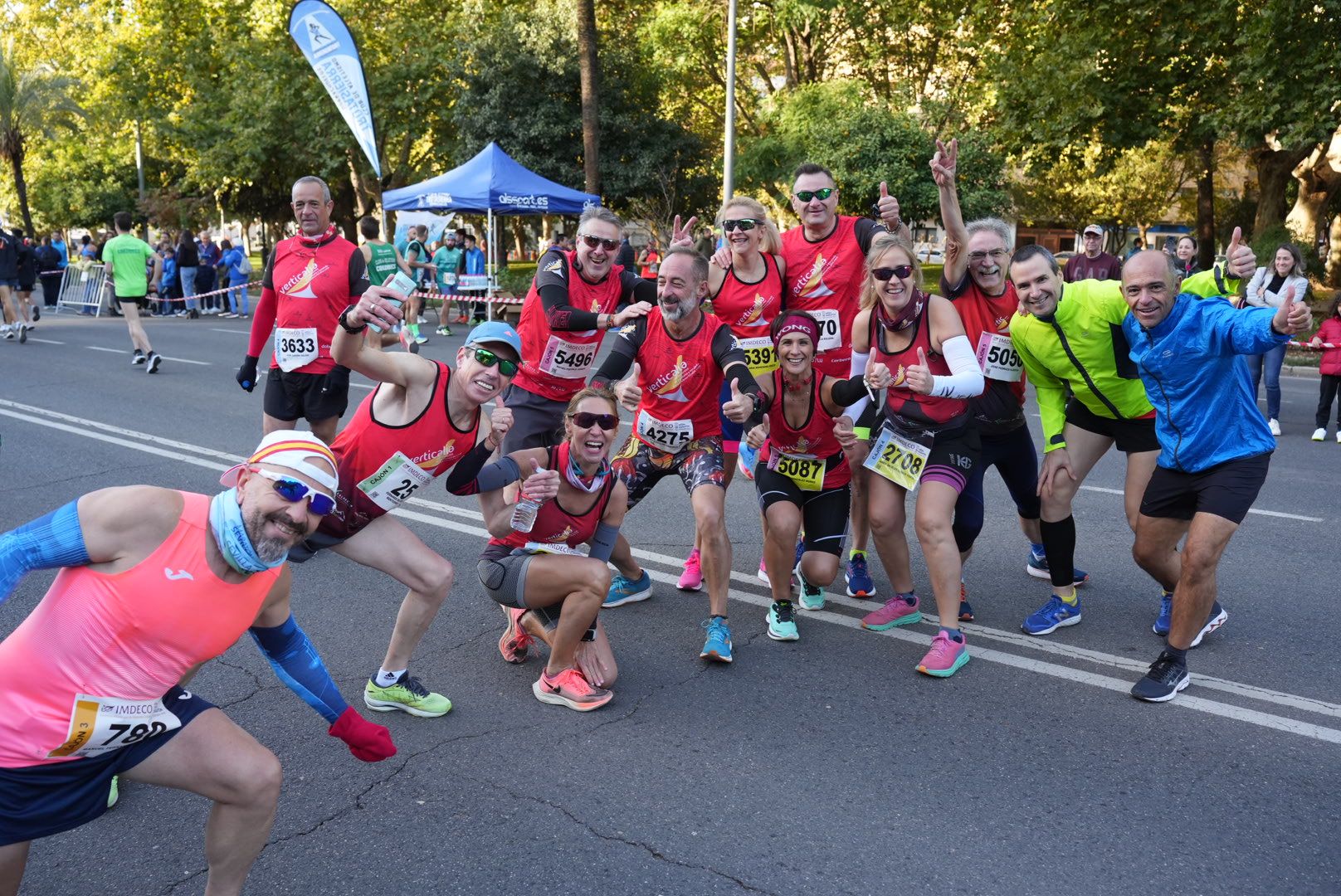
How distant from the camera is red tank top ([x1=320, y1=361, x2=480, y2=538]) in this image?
14.0ft

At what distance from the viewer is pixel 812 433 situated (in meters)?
5.27

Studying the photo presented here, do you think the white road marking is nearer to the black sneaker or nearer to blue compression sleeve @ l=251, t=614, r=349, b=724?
the black sneaker

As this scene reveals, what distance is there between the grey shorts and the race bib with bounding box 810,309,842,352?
1.47 m

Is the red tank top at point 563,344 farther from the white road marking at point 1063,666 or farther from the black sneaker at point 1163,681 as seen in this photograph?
the black sneaker at point 1163,681

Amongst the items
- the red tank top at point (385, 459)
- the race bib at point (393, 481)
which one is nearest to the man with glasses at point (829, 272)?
the red tank top at point (385, 459)

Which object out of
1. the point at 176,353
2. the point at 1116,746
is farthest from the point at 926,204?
the point at 1116,746

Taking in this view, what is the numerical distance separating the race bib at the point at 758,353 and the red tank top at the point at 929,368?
27.6 inches

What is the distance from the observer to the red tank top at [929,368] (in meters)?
5.07

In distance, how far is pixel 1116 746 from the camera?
4102mm

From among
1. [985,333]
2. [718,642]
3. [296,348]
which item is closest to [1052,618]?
[985,333]

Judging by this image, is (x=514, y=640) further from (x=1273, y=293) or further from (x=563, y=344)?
(x=1273, y=293)

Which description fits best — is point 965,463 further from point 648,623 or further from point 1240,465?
point 648,623

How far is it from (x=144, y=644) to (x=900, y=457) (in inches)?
138

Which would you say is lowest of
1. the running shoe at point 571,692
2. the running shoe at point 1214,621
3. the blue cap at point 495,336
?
the running shoe at point 571,692
